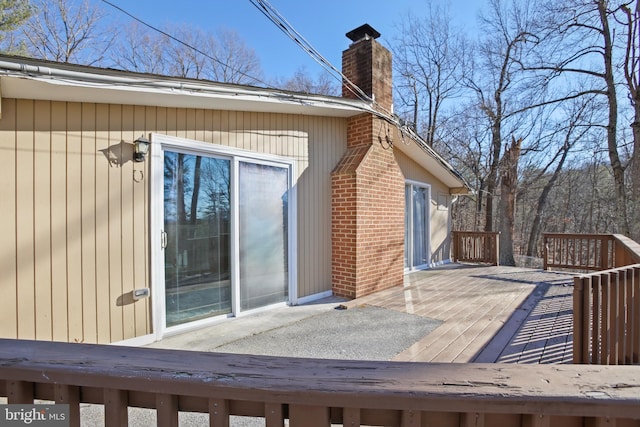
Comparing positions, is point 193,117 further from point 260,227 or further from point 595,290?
point 595,290

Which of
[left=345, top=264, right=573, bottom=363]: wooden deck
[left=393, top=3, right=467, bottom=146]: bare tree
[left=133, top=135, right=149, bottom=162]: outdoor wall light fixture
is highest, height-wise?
[left=393, top=3, right=467, bottom=146]: bare tree

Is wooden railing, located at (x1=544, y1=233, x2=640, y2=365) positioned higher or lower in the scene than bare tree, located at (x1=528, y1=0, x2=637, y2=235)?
lower

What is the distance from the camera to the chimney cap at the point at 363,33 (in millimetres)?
5082

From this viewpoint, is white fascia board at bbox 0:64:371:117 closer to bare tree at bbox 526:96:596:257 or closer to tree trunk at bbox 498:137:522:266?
tree trunk at bbox 498:137:522:266

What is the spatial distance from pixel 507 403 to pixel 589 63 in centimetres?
1402

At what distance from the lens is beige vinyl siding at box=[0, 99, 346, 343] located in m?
2.45

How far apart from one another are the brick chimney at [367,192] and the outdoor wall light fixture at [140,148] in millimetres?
2760

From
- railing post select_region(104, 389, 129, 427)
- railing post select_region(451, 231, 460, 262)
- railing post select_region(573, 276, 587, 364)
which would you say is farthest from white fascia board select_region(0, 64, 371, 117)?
railing post select_region(451, 231, 460, 262)

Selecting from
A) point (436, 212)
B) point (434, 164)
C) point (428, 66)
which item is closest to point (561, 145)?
point (428, 66)

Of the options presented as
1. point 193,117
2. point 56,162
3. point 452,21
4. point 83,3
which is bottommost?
point 56,162

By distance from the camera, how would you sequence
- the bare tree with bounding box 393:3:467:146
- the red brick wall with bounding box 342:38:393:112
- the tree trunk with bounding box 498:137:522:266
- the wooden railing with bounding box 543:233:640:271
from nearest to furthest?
the red brick wall with bounding box 342:38:393:112, the wooden railing with bounding box 543:233:640:271, the tree trunk with bounding box 498:137:522:266, the bare tree with bounding box 393:3:467:146

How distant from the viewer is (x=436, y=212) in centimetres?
802

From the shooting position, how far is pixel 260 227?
4.02 metres

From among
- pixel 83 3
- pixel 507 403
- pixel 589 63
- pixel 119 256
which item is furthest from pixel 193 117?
pixel 589 63
